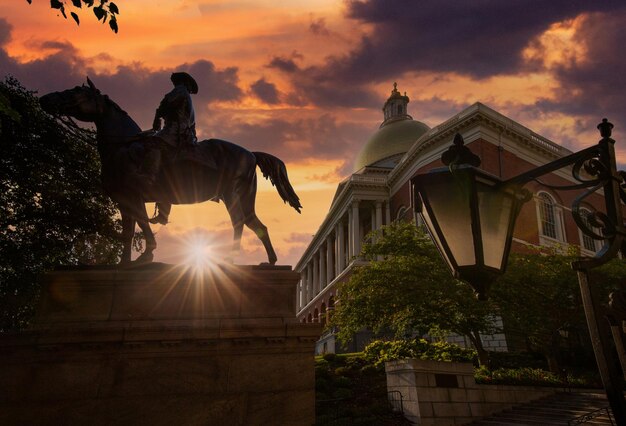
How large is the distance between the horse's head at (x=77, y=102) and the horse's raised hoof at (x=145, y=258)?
2.58 meters

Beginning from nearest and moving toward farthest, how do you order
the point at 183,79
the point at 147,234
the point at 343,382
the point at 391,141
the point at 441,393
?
the point at 147,234 < the point at 183,79 < the point at 441,393 < the point at 343,382 < the point at 391,141

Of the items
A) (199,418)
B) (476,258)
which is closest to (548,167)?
(476,258)

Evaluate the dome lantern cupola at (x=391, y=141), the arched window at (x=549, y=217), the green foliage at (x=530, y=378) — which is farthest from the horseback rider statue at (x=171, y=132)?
the dome lantern cupola at (x=391, y=141)

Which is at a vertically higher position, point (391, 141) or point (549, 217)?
point (391, 141)

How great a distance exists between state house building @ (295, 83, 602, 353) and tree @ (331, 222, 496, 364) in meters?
4.34

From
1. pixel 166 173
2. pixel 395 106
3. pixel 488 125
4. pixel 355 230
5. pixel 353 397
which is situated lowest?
pixel 353 397

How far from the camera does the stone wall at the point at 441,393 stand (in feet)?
49.5

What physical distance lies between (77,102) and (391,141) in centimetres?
5760

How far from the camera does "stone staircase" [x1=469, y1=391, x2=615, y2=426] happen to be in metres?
15.5

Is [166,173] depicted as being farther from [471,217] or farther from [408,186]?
[408,186]

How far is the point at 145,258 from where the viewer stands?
743cm

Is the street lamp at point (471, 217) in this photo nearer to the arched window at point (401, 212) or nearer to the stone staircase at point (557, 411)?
the stone staircase at point (557, 411)

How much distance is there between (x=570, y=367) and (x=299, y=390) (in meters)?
23.4

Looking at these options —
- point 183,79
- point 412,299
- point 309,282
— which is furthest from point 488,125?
point 309,282
